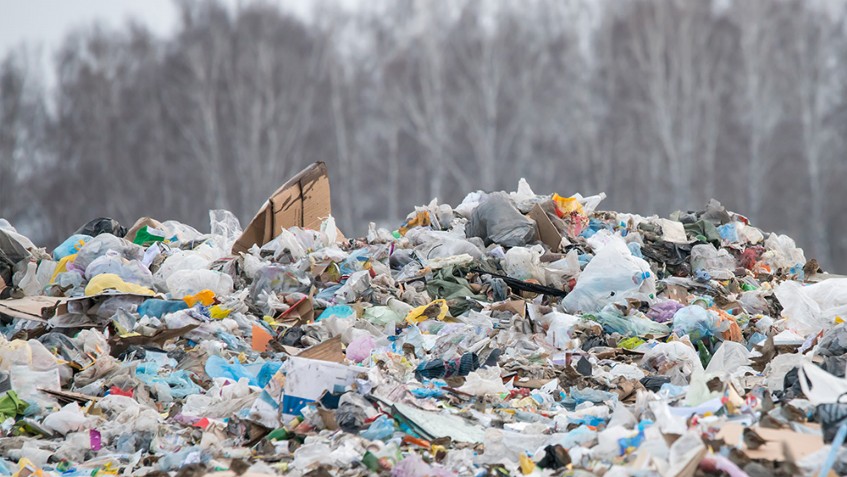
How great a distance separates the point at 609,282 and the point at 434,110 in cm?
2092

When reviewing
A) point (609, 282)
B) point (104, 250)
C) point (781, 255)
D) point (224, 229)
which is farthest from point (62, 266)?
point (781, 255)

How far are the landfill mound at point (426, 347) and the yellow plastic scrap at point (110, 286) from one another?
0.05 feet

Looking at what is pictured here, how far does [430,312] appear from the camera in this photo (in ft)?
23.1

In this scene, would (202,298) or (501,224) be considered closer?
(202,298)

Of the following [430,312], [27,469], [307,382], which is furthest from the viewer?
[430,312]

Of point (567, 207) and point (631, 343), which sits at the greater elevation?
point (567, 207)

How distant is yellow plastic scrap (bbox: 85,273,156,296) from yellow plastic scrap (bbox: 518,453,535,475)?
3.58 m

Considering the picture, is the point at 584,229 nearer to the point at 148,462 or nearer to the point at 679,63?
the point at 148,462

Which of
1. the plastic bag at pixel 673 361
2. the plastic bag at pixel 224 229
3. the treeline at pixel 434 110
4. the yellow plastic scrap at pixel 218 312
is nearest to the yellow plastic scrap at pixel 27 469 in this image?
the yellow plastic scrap at pixel 218 312

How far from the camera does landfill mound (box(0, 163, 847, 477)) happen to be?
423 centimetres

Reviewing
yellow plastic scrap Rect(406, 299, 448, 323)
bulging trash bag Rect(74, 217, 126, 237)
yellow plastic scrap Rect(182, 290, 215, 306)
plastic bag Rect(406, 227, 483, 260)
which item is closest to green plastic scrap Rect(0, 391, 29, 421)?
yellow plastic scrap Rect(182, 290, 215, 306)

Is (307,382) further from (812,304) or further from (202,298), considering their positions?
(812,304)

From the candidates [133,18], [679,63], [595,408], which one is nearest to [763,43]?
[679,63]

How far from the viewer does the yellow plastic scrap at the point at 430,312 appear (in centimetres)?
692
